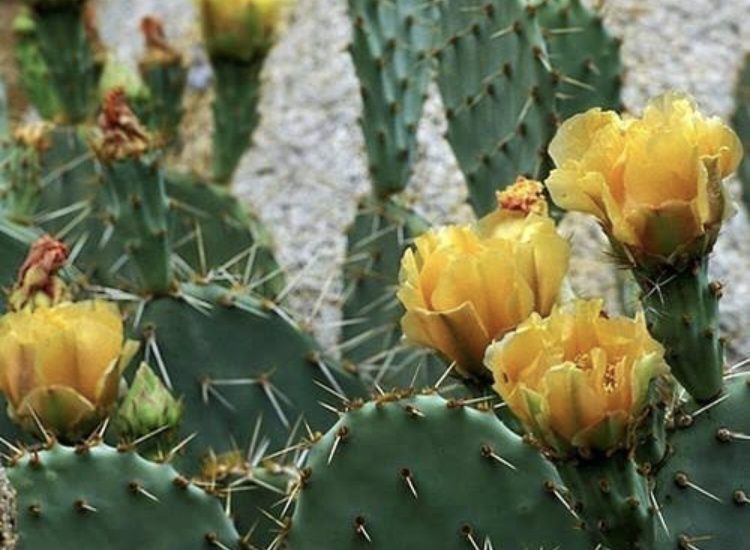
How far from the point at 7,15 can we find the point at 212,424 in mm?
4382

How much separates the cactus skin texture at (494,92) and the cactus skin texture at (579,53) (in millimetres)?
63

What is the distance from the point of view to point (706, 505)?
1.78 metres

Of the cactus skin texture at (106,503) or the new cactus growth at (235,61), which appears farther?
the new cactus growth at (235,61)

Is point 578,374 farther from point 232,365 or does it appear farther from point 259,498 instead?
point 232,365

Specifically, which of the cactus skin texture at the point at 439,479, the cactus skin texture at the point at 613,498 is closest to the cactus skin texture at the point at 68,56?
the cactus skin texture at the point at 439,479

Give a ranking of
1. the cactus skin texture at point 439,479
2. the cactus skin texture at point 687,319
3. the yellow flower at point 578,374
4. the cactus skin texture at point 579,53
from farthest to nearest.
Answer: the cactus skin texture at point 579,53 → the cactus skin texture at point 439,479 → the cactus skin texture at point 687,319 → the yellow flower at point 578,374

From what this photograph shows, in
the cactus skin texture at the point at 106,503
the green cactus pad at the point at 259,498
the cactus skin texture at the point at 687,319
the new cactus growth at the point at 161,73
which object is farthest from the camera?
the new cactus growth at the point at 161,73

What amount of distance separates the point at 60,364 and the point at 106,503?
0.15m

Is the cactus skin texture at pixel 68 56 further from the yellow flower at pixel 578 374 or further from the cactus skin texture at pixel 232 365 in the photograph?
the yellow flower at pixel 578 374

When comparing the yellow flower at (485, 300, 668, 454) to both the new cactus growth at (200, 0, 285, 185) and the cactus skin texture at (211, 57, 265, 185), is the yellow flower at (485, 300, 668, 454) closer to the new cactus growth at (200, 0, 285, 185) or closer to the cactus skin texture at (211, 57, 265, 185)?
the new cactus growth at (200, 0, 285, 185)

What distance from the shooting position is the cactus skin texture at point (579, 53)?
260cm

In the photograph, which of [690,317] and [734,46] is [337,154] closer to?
[734,46]

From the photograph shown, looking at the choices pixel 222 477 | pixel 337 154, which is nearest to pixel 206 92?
pixel 337 154

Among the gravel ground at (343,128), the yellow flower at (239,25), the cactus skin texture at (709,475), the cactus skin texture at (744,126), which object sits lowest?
the gravel ground at (343,128)
